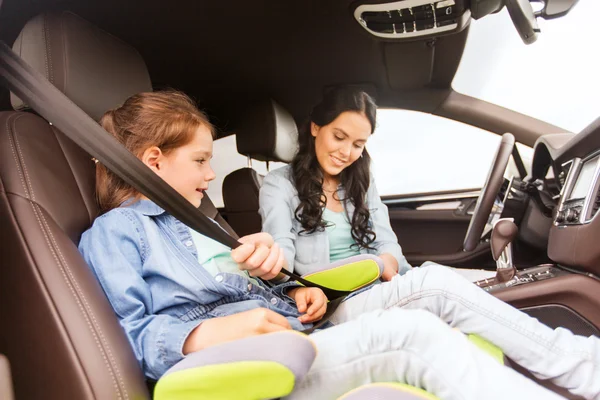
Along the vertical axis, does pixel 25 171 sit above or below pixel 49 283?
above

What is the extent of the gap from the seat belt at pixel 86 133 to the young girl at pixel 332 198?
19.3 inches

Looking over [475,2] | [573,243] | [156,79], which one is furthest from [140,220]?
[475,2]

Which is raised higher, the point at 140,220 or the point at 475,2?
the point at 475,2

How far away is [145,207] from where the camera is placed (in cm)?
90

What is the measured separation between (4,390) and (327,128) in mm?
1063

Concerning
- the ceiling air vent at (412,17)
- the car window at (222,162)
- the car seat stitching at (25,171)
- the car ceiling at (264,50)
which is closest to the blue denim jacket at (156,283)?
the car seat stitching at (25,171)

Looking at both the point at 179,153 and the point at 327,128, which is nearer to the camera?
the point at 179,153

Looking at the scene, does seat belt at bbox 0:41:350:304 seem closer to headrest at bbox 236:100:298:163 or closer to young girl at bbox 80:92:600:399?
young girl at bbox 80:92:600:399

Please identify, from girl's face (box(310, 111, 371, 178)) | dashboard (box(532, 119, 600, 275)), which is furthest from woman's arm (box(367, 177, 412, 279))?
dashboard (box(532, 119, 600, 275))

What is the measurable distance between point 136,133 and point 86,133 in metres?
0.23

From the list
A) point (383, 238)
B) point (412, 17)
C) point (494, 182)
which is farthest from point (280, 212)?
point (412, 17)

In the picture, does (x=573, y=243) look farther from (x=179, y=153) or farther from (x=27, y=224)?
(x=27, y=224)

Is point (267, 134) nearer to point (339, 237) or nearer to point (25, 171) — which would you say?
point (339, 237)

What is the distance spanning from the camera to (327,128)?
4.66 feet
